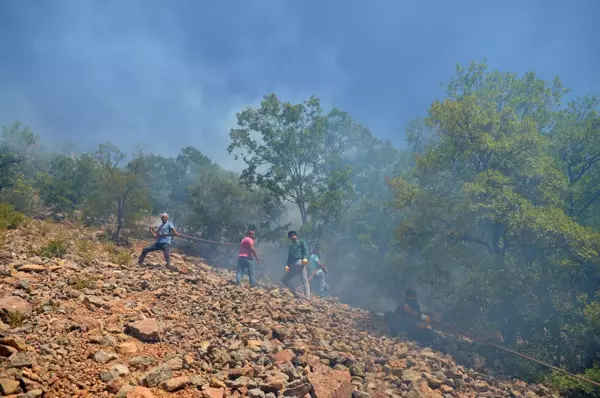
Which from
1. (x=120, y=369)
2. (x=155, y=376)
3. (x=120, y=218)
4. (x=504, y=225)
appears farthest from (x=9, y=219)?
(x=504, y=225)

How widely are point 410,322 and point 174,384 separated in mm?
9161

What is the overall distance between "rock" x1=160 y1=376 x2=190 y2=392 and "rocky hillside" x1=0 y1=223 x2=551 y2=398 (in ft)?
0.04

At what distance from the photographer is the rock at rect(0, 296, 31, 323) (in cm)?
459

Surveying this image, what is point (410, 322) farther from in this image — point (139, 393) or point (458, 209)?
point (139, 393)

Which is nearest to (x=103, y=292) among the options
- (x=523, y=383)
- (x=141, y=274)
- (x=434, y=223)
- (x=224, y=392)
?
(x=141, y=274)

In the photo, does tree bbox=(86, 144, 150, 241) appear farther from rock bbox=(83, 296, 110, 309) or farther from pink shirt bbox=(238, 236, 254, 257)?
rock bbox=(83, 296, 110, 309)

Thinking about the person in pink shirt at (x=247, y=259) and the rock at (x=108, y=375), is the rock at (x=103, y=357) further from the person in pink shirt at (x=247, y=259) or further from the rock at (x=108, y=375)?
the person in pink shirt at (x=247, y=259)

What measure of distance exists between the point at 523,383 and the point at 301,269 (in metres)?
6.95

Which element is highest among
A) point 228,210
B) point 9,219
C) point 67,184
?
point 228,210

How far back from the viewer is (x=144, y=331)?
17.1 feet

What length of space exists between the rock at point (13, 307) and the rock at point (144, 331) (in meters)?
1.41

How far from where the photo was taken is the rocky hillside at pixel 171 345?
4031 mm

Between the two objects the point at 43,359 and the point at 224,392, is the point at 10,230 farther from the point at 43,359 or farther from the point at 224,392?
the point at 224,392

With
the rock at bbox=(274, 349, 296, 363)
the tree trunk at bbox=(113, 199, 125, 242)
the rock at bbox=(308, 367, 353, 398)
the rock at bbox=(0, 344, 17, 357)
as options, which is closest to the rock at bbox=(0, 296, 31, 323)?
the rock at bbox=(0, 344, 17, 357)
